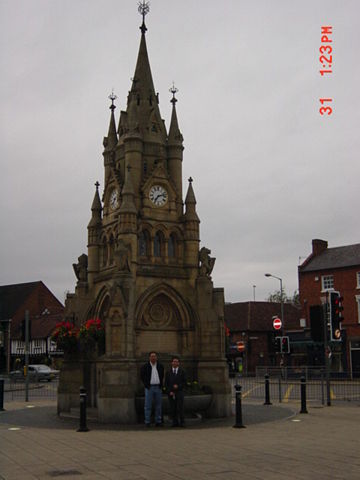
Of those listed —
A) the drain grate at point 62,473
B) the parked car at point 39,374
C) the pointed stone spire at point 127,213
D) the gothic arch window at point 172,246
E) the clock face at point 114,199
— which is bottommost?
the parked car at point 39,374

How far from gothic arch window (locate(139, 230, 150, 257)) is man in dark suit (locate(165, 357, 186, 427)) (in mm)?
4389

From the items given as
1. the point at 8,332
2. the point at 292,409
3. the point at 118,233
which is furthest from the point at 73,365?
the point at 8,332

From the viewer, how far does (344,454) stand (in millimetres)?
11359

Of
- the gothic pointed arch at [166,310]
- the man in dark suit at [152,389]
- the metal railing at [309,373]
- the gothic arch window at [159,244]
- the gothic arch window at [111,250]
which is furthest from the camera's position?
the metal railing at [309,373]

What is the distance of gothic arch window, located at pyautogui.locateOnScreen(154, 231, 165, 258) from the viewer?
19.8 meters

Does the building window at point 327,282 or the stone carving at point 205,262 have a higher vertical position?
the building window at point 327,282

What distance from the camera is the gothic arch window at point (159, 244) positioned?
19.8 m

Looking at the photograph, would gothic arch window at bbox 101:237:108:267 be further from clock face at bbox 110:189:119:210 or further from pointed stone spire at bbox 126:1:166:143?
pointed stone spire at bbox 126:1:166:143

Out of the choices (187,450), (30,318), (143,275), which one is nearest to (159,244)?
(143,275)

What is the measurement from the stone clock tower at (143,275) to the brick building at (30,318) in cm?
4779

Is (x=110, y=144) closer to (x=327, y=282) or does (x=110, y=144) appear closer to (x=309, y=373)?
(x=309, y=373)

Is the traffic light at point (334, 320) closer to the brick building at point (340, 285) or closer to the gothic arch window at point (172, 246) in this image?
the gothic arch window at point (172, 246)

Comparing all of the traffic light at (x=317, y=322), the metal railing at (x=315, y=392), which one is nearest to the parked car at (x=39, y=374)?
the metal railing at (x=315, y=392)

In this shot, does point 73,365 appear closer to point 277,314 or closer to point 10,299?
point 277,314
